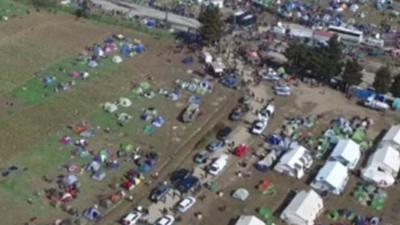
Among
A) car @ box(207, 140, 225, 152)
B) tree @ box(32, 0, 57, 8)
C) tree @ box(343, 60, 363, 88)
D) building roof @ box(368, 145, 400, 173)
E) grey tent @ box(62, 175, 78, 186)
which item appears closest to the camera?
grey tent @ box(62, 175, 78, 186)

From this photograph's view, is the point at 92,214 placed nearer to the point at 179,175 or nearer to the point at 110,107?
the point at 179,175

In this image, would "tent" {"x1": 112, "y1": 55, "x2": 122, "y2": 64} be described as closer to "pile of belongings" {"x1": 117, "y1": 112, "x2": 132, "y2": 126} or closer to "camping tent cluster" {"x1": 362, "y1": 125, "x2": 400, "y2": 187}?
"pile of belongings" {"x1": 117, "y1": 112, "x2": 132, "y2": 126}

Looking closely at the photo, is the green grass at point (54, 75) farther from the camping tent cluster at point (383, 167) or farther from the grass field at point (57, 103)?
the camping tent cluster at point (383, 167)

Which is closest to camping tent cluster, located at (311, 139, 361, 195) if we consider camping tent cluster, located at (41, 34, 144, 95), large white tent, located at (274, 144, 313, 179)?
large white tent, located at (274, 144, 313, 179)

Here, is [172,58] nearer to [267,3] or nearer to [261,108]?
[261,108]

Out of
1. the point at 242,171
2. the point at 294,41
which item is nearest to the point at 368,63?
the point at 294,41

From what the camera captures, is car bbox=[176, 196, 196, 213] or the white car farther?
the white car

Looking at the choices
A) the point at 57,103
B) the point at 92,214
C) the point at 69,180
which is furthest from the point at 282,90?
the point at 92,214
